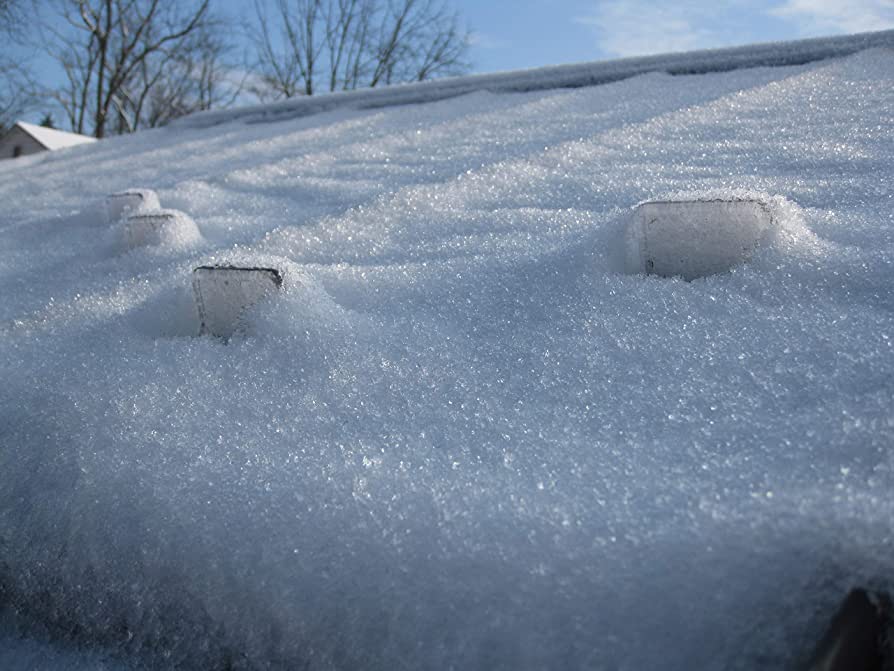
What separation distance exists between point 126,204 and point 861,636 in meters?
1.73

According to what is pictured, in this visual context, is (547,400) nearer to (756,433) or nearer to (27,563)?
(756,433)

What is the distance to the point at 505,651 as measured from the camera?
430 mm

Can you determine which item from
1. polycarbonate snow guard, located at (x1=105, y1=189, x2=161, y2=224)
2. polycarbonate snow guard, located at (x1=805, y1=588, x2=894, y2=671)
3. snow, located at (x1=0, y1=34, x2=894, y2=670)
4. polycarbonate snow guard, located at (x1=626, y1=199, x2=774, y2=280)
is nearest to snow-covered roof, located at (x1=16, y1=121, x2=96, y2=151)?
polycarbonate snow guard, located at (x1=105, y1=189, x2=161, y2=224)

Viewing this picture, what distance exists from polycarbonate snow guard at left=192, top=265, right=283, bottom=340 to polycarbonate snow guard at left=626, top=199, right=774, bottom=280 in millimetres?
484

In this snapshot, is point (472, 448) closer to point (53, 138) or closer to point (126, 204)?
point (126, 204)

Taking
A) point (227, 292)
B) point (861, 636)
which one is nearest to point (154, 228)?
point (227, 292)

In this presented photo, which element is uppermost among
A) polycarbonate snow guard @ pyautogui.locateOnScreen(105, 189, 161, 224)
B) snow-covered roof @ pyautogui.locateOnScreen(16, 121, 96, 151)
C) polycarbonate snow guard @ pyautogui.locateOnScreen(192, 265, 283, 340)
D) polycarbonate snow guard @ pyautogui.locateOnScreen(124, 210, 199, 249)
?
snow-covered roof @ pyautogui.locateOnScreen(16, 121, 96, 151)

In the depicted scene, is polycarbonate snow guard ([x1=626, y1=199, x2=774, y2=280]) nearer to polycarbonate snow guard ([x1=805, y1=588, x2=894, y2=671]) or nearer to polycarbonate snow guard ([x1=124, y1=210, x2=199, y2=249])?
polycarbonate snow guard ([x1=805, y1=588, x2=894, y2=671])

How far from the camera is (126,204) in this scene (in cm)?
167

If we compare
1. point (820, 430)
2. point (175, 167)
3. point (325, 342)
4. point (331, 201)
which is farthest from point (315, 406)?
point (175, 167)

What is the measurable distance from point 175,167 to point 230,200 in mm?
824

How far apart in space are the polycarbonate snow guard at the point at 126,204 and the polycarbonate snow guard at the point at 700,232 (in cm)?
129

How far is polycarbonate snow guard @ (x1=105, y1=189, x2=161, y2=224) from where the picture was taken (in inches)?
65.9

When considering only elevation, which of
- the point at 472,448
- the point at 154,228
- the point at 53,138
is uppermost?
the point at 53,138
